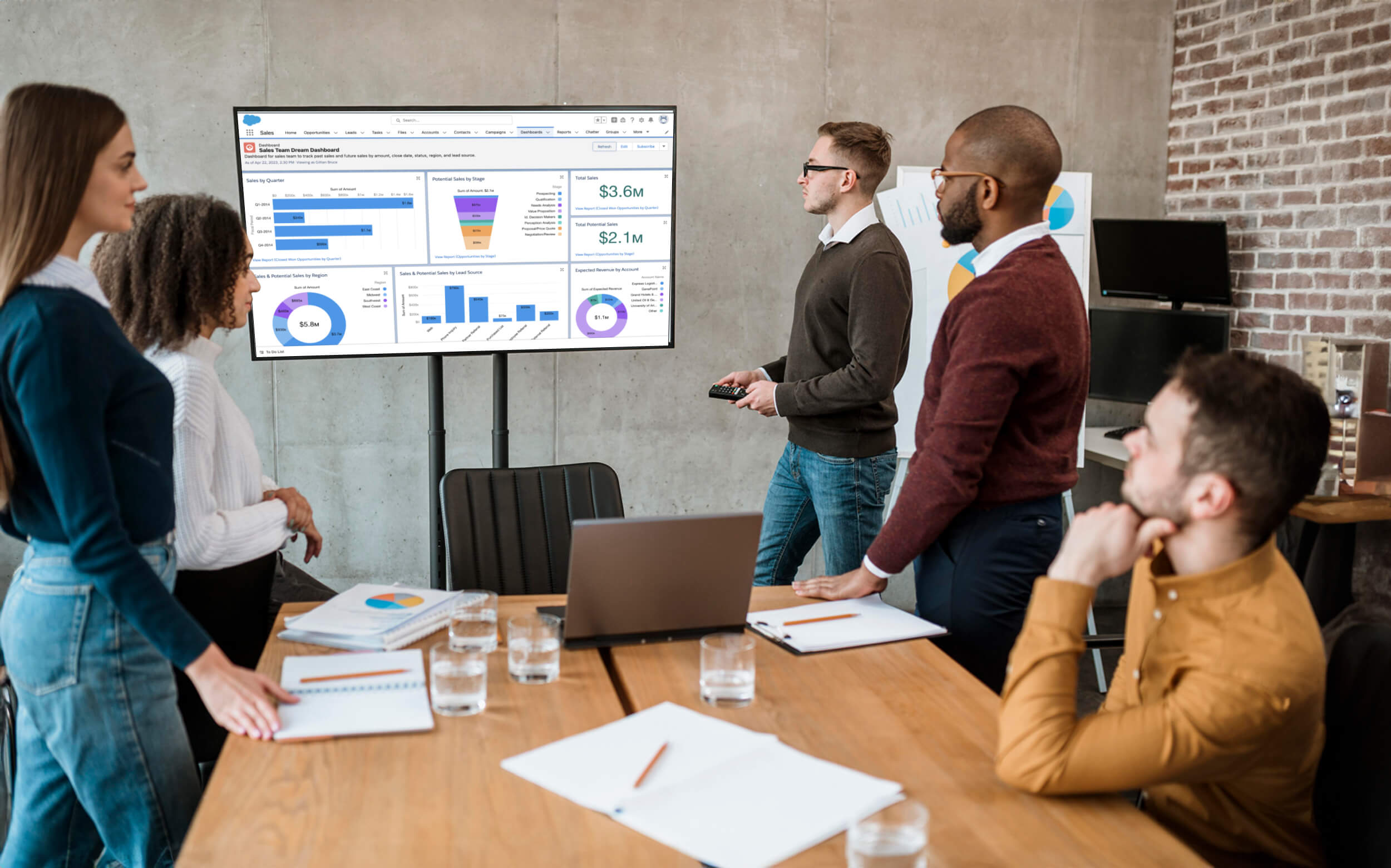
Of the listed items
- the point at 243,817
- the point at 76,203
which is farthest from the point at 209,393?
the point at 243,817

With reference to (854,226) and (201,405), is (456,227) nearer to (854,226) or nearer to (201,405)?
(854,226)

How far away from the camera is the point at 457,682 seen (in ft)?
5.21

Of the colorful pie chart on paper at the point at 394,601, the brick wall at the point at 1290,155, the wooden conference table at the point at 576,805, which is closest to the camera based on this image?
the wooden conference table at the point at 576,805

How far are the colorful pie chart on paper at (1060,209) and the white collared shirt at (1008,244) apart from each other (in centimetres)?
222

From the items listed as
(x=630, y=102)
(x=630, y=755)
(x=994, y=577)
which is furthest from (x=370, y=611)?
(x=630, y=102)

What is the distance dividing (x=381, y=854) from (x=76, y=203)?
101 centimetres

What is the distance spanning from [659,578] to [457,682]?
0.39m

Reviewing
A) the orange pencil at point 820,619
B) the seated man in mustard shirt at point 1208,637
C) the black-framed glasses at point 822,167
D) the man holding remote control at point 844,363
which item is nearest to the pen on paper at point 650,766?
the seated man in mustard shirt at point 1208,637

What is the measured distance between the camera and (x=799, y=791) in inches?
52.9

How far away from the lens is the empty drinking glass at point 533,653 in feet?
5.64

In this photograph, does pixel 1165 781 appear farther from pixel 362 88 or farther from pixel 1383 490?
pixel 362 88

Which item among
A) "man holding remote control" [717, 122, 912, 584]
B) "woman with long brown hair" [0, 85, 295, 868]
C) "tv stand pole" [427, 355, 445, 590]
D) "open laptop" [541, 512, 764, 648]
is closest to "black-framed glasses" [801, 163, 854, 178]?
"man holding remote control" [717, 122, 912, 584]

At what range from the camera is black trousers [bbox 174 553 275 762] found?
2.07 m

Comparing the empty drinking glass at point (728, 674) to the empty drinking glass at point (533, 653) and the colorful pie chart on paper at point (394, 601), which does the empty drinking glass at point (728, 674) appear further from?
the colorful pie chart on paper at point (394, 601)
